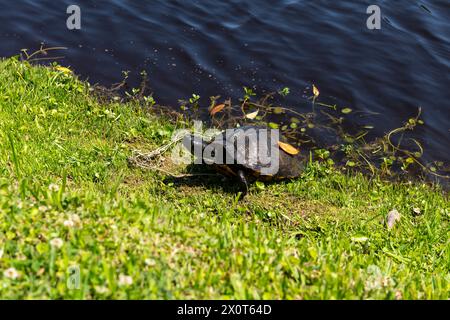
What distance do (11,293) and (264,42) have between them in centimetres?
796

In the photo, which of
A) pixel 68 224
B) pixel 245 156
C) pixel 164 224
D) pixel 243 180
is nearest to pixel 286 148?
pixel 245 156

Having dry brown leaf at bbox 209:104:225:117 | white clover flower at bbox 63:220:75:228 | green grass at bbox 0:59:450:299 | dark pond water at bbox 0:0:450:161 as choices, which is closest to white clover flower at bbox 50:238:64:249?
green grass at bbox 0:59:450:299

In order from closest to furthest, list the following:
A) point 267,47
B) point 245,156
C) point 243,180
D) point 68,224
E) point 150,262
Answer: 1. point 150,262
2. point 68,224
3. point 243,180
4. point 245,156
5. point 267,47

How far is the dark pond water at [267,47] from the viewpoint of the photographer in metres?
9.39

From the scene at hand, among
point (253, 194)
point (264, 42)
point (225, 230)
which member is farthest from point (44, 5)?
point (225, 230)

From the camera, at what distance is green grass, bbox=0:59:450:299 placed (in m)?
3.86

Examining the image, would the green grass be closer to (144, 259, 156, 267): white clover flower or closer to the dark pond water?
(144, 259, 156, 267): white clover flower

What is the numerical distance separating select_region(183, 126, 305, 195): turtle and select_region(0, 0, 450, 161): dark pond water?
2234mm

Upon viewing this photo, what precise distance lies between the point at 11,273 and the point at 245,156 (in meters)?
3.56

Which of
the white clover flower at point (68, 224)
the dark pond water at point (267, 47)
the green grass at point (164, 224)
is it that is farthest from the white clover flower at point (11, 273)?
the dark pond water at point (267, 47)

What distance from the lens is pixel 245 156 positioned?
6.75 metres

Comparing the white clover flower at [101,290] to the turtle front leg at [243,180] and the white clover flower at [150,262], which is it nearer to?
the white clover flower at [150,262]

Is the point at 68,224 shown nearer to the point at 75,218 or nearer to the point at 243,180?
the point at 75,218

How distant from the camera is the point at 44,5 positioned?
11391mm
